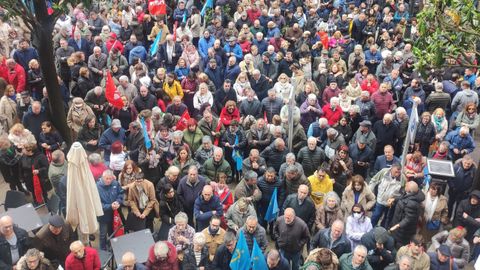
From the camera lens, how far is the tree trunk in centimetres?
1130

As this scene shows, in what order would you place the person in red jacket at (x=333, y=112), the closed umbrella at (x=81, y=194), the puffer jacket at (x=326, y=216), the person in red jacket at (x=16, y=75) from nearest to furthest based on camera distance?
the closed umbrella at (x=81, y=194) → the puffer jacket at (x=326, y=216) → the person in red jacket at (x=333, y=112) → the person in red jacket at (x=16, y=75)

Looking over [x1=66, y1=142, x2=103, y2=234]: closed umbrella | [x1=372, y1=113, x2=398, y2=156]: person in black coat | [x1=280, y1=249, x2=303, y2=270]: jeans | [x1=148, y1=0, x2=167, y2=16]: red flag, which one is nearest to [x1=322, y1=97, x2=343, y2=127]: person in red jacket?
[x1=372, y1=113, x2=398, y2=156]: person in black coat

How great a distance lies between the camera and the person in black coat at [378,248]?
8.23 metres

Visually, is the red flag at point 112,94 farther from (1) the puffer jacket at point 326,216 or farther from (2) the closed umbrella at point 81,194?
(1) the puffer jacket at point 326,216

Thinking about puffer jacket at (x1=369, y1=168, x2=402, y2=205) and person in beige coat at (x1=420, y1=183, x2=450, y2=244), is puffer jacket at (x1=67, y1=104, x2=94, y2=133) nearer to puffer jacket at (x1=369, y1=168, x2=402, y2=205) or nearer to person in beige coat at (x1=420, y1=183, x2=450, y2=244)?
puffer jacket at (x1=369, y1=168, x2=402, y2=205)

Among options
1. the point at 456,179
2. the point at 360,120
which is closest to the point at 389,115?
the point at 360,120

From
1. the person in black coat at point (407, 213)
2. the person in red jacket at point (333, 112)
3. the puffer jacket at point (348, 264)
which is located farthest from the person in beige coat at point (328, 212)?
the person in red jacket at point (333, 112)

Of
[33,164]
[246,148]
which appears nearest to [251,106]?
[246,148]

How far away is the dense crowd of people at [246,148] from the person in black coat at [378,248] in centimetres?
2

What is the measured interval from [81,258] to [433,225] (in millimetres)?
5614

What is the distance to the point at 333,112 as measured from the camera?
1183 centimetres

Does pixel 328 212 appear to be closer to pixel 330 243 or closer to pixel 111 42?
pixel 330 243

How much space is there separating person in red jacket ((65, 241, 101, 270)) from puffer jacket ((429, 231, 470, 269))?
5013 mm

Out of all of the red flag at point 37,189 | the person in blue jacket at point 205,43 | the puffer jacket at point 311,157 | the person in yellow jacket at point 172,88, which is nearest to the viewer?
the red flag at point 37,189
